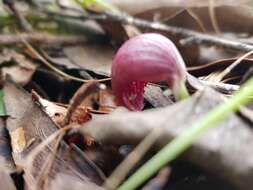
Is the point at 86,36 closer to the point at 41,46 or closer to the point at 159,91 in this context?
the point at 41,46

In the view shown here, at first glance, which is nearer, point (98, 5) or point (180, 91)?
point (180, 91)

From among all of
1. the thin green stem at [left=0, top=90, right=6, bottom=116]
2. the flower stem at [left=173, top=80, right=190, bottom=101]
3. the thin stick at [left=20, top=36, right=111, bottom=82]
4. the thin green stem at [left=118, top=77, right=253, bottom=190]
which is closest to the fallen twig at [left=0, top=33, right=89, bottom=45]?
the thin stick at [left=20, top=36, right=111, bottom=82]

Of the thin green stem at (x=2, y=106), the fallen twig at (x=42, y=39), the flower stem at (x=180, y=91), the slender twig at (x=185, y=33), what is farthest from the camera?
the fallen twig at (x=42, y=39)

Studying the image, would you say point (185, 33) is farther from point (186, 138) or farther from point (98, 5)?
point (186, 138)

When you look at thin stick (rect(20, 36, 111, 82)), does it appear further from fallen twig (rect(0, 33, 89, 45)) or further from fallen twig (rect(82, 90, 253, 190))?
fallen twig (rect(82, 90, 253, 190))

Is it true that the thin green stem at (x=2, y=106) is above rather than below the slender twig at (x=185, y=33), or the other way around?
below

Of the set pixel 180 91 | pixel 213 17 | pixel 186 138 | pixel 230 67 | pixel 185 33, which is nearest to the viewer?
pixel 186 138

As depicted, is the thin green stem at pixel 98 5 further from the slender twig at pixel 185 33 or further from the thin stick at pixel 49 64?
the thin stick at pixel 49 64

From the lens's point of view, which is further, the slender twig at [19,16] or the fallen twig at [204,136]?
the slender twig at [19,16]

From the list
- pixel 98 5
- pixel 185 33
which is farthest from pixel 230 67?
pixel 98 5

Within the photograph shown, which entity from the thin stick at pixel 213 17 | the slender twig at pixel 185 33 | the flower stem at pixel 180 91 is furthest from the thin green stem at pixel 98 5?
the flower stem at pixel 180 91

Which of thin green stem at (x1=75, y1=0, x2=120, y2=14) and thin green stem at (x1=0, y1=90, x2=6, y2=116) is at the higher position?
thin green stem at (x1=75, y1=0, x2=120, y2=14)

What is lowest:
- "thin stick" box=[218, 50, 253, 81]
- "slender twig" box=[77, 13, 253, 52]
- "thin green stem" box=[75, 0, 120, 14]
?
"thin stick" box=[218, 50, 253, 81]
